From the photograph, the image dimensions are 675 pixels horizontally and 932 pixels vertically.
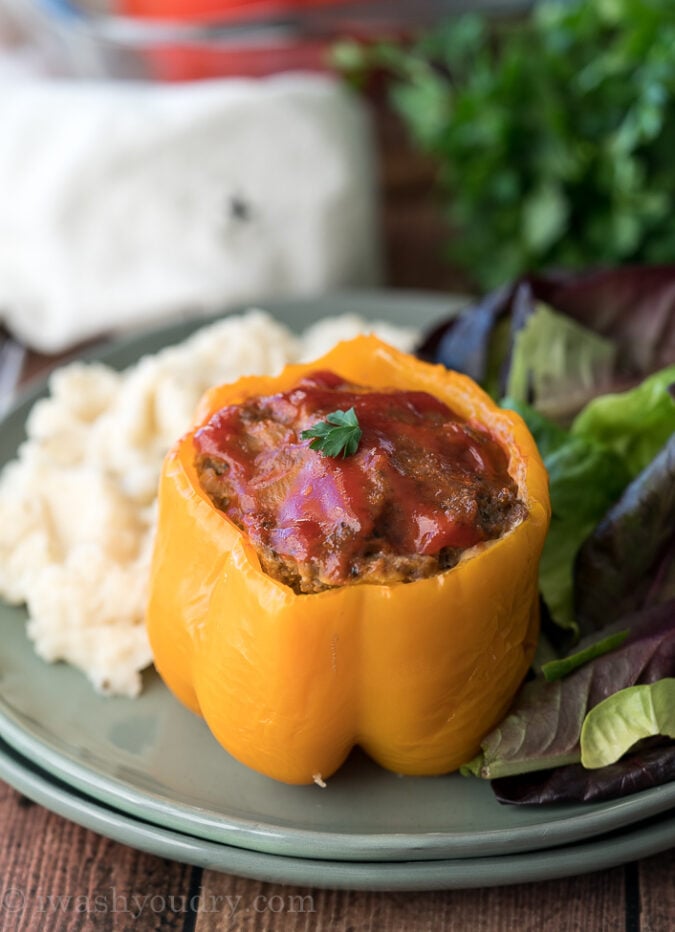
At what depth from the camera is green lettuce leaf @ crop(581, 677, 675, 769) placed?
1.75 metres

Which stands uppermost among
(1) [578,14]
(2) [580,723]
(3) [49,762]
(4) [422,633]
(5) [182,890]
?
(1) [578,14]

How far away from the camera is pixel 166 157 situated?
11.0ft

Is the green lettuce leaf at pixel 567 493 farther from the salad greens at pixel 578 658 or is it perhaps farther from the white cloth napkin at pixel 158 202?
the white cloth napkin at pixel 158 202

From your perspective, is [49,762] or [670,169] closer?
[49,762]

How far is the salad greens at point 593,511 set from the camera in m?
1.77

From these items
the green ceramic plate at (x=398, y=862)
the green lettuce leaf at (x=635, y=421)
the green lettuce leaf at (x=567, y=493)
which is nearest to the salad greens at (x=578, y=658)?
→ the green lettuce leaf at (x=567, y=493)

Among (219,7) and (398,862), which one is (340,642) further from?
(219,7)

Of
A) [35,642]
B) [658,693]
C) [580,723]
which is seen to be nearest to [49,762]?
[35,642]

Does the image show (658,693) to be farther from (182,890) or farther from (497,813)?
(182,890)

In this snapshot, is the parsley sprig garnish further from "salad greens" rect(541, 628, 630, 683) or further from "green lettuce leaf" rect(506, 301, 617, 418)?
"green lettuce leaf" rect(506, 301, 617, 418)

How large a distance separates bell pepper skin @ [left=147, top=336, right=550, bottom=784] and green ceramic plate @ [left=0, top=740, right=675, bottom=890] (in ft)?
0.49

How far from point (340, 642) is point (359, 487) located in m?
0.23

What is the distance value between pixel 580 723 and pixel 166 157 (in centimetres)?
221

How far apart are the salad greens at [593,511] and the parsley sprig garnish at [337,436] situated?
495 mm
